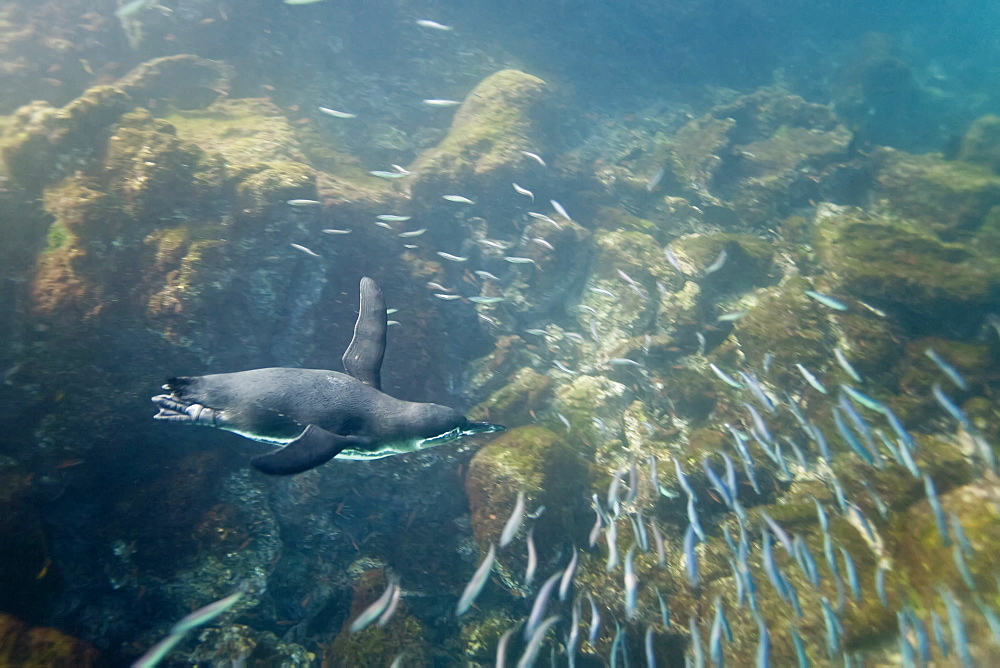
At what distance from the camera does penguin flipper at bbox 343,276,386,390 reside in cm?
400

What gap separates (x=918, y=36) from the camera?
132 ft

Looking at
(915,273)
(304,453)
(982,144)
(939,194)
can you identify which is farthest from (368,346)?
(982,144)

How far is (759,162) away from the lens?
13.9m

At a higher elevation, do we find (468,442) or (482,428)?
(482,428)

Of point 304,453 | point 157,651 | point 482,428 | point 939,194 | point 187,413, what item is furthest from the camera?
point 939,194

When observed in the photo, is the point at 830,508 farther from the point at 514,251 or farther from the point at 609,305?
the point at 514,251

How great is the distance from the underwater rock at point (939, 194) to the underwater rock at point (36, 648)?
57.3ft

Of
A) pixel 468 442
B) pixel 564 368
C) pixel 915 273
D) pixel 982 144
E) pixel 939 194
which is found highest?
pixel 982 144

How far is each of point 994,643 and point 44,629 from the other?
8.76m

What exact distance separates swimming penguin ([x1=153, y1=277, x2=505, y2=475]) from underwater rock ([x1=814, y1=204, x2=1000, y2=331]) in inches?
310

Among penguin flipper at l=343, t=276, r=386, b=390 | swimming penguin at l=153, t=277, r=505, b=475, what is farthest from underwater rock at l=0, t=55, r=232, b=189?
penguin flipper at l=343, t=276, r=386, b=390

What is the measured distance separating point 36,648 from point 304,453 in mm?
3389

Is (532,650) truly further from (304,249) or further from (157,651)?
(304,249)

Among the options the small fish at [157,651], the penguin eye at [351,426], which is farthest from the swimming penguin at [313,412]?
the small fish at [157,651]
